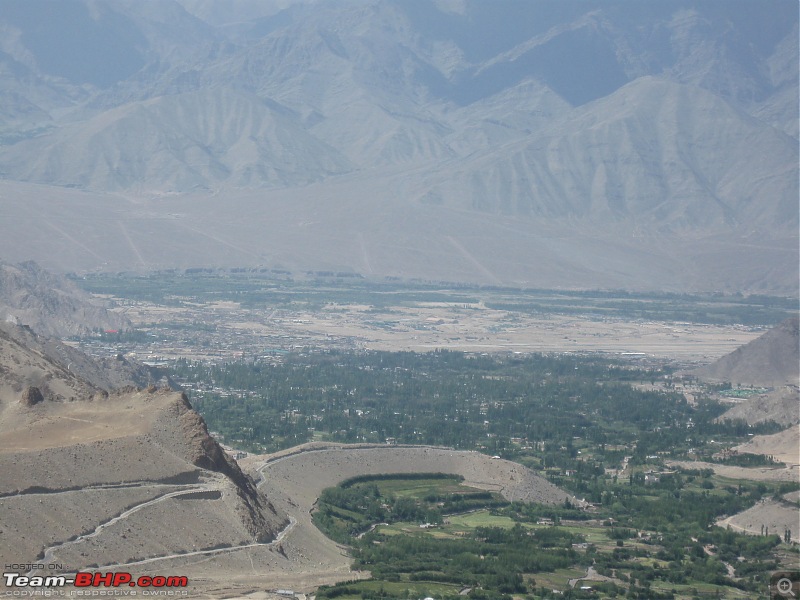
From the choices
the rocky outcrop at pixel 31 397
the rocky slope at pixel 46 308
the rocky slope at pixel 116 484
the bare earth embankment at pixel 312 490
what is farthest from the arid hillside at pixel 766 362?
the rocky outcrop at pixel 31 397

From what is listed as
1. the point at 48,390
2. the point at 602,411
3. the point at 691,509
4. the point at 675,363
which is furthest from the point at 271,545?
the point at 675,363

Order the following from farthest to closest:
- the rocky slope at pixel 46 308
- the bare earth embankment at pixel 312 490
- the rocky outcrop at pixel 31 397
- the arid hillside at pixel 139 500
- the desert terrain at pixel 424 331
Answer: the desert terrain at pixel 424 331 → the rocky slope at pixel 46 308 → the rocky outcrop at pixel 31 397 → the bare earth embankment at pixel 312 490 → the arid hillside at pixel 139 500

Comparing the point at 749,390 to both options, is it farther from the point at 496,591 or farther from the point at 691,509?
the point at 496,591

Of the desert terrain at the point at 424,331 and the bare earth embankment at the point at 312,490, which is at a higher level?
the desert terrain at the point at 424,331

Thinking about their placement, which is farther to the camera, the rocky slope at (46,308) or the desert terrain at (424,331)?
the desert terrain at (424,331)

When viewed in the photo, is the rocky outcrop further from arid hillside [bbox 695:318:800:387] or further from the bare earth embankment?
arid hillside [bbox 695:318:800:387]

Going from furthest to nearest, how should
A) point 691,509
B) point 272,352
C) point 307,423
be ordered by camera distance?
point 272,352
point 307,423
point 691,509

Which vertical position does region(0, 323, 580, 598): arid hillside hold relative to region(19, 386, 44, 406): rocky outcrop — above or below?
below

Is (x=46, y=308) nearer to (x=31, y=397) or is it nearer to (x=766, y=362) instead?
(x=766, y=362)

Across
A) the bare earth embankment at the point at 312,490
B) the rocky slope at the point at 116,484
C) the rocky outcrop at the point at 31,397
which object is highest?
the rocky outcrop at the point at 31,397

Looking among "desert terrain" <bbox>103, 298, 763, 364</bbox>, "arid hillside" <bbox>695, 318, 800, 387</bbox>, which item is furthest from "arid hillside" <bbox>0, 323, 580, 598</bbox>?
"arid hillside" <bbox>695, 318, 800, 387</bbox>

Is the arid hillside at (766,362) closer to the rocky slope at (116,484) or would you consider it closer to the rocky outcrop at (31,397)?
the rocky slope at (116,484)
